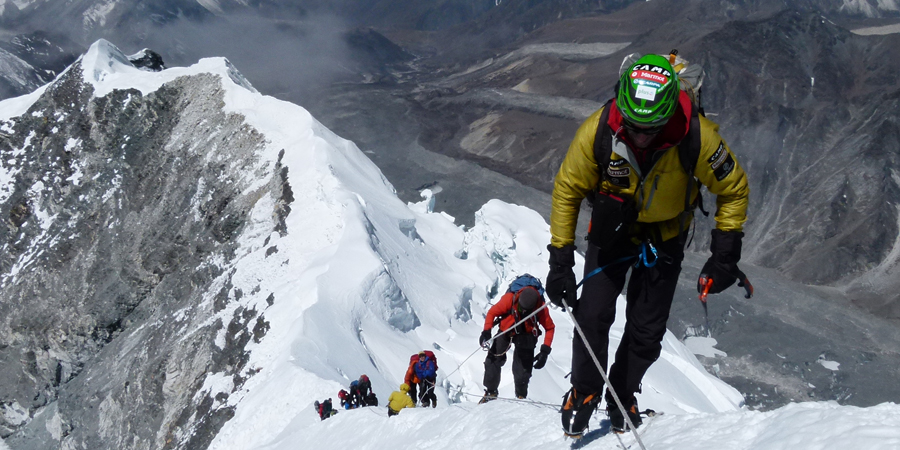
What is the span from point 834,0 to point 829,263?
4544 inches

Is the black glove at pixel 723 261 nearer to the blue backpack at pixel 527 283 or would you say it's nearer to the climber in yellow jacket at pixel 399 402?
the blue backpack at pixel 527 283

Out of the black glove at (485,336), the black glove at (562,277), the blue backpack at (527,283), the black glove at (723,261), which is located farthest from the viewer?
the blue backpack at (527,283)

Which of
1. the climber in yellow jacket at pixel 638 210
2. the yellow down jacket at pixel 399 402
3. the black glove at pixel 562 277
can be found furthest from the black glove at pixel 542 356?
the black glove at pixel 562 277

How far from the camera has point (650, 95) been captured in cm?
423

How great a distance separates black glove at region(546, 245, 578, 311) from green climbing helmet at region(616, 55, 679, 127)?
123 centimetres

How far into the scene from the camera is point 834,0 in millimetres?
134625

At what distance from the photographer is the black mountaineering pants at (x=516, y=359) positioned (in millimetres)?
9172

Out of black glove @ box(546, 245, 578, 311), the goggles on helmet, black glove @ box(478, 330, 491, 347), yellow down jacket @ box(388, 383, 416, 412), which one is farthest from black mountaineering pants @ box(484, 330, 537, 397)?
the goggles on helmet

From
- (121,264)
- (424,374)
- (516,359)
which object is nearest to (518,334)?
(516,359)

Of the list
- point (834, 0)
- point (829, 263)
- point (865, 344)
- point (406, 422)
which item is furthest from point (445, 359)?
point (834, 0)

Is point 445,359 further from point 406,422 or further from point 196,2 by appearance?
point 196,2

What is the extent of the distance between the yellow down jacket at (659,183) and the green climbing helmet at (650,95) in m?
0.27

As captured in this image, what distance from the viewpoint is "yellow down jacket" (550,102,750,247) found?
179 inches

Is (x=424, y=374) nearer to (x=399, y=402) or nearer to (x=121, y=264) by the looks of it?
(x=399, y=402)
